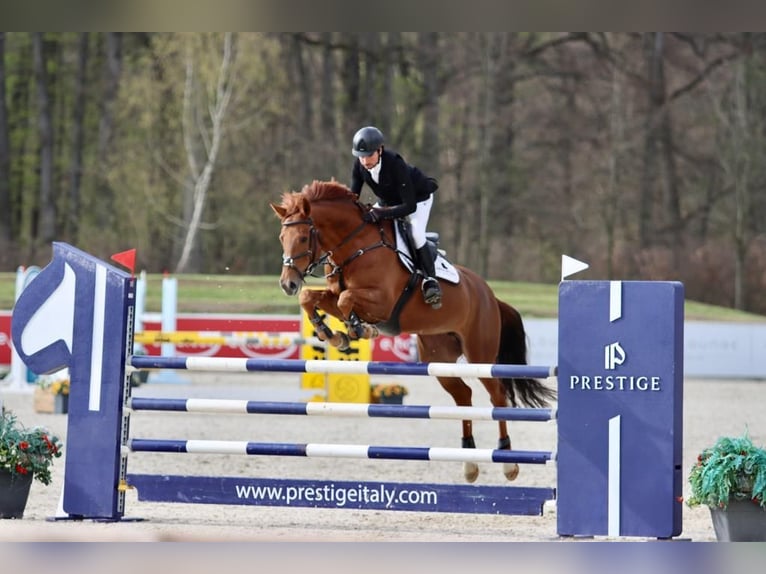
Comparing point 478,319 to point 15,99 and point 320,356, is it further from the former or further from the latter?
point 15,99

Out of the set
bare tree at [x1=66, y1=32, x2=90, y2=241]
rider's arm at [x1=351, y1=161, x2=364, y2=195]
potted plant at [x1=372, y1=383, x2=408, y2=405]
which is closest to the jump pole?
rider's arm at [x1=351, y1=161, x2=364, y2=195]

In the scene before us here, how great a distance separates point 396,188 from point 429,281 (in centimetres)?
44

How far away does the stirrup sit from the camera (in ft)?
17.0

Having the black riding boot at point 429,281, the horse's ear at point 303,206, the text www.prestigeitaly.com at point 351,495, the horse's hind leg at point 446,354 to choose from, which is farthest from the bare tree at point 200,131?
the text www.prestigeitaly.com at point 351,495

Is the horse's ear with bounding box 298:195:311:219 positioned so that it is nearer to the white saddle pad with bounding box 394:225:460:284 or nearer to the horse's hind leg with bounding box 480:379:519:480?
the white saddle pad with bounding box 394:225:460:284

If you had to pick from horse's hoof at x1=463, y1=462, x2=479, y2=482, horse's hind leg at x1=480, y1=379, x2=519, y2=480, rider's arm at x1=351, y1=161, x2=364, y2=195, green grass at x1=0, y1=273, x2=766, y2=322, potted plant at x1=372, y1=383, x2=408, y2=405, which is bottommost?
horse's hoof at x1=463, y1=462, x2=479, y2=482

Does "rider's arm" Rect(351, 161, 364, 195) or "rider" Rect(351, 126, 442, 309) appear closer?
"rider" Rect(351, 126, 442, 309)

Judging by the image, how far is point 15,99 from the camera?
27.8 m

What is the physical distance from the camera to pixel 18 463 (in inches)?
184

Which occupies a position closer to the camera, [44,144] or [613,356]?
[613,356]

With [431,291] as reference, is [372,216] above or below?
above

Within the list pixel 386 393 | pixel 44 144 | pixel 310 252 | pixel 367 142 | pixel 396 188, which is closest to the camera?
pixel 310 252

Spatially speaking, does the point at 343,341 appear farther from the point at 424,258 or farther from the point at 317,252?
the point at 424,258

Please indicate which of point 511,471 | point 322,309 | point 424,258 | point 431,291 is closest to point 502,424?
point 511,471
